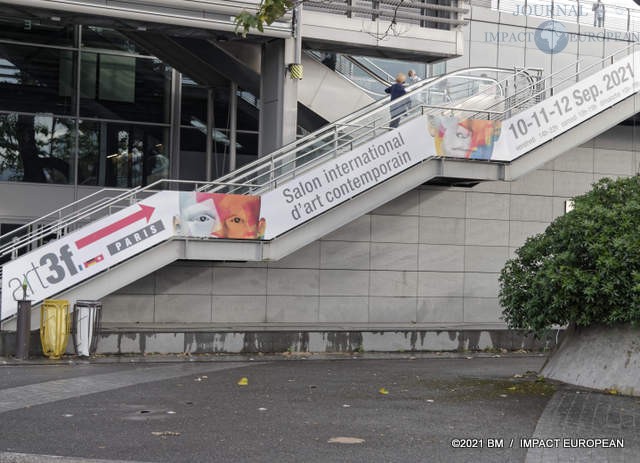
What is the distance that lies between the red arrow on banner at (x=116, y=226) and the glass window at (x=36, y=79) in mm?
7977

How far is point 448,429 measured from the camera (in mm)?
9422

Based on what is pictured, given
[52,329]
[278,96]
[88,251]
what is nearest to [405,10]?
[278,96]

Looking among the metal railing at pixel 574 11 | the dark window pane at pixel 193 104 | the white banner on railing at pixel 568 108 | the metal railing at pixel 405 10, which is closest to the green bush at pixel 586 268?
the white banner on railing at pixel 568 108

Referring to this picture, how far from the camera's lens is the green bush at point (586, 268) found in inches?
460

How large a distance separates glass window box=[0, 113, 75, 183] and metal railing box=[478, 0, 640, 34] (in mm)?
14245

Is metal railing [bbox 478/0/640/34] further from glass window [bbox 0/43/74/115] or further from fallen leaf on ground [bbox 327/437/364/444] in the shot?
fallen leaf on ground [bbox 327/437/364/444]

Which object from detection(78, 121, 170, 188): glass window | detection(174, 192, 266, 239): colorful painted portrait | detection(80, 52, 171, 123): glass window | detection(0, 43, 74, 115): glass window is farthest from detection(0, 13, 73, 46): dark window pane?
detection(174, 192, 266, 239): colorful painted portrait

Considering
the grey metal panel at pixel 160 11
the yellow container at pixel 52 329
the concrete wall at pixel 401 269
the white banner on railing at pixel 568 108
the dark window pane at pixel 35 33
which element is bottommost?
the yellow container at pixel 52 329

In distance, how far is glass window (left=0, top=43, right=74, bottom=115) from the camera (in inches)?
960

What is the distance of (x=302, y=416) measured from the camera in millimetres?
10078

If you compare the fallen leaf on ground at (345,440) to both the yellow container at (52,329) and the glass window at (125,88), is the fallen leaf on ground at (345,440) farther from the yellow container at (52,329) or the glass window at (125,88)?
the glass window at (125,88)

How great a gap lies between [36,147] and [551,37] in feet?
57.7

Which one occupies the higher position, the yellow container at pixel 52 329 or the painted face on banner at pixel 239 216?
the painted face on banner at pixel 239 216

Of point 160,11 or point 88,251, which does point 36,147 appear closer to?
point 160,11
